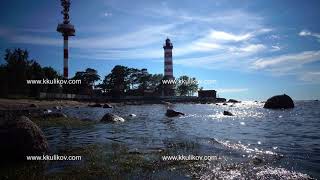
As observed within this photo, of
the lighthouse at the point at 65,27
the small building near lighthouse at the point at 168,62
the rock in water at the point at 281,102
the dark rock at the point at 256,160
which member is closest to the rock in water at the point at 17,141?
the dark rock at the point at 256,160

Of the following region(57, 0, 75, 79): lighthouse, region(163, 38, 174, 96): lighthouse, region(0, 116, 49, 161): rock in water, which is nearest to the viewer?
region(0, 116, 49, 161): rock in water

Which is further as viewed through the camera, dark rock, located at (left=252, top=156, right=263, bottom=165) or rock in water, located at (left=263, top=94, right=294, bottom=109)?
rock in water, located at (left=263, top=94, right=294, bottom=109)

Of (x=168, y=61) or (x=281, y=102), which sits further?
(x=168, y=61)

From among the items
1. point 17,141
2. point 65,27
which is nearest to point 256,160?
point 17,141

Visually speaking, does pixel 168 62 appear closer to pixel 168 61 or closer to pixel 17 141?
pixel 168 61

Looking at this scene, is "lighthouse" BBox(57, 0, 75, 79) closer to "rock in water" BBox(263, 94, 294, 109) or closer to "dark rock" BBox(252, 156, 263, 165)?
"rock in water" BBox(263, 94, 294, 109)

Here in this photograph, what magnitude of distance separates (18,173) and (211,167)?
264 inches

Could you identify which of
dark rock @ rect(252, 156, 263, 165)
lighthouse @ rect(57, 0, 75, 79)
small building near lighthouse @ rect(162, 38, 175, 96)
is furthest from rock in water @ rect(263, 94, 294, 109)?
small building near lighthouse @ rect(162, 38, 175, 96)

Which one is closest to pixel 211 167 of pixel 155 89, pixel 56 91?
pixel 56 91

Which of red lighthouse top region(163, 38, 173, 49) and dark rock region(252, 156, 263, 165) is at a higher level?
red lighthouse top region(163, 38, 173, 49)

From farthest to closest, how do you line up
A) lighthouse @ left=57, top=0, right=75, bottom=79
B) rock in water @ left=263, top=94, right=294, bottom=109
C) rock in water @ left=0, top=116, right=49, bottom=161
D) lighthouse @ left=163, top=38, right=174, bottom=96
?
1. lighthouse @ left=163, top=38, right=174, bottom=96
2. lighthouse @ left=57, top=0, right=75, bottom=79
3. rock in water @ left=263, top=94, right=294, bottom=109
4. rock in water @ left=0, top=116, right=49, bottom=161

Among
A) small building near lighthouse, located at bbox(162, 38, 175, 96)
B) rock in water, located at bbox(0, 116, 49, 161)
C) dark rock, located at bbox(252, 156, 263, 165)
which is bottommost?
dark rock, located at bbox(252, 156, 263, 165)

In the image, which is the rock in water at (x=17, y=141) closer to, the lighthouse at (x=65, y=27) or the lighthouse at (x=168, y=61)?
the lighthouse at (x=65, y=27)

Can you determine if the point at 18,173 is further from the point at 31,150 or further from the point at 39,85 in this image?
the point at 39,85
